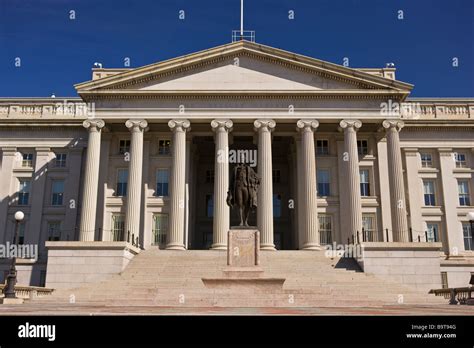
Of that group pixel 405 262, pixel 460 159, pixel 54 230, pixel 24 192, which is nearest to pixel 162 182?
pixel 54 230

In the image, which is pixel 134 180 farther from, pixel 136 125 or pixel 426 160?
pixel 426 160

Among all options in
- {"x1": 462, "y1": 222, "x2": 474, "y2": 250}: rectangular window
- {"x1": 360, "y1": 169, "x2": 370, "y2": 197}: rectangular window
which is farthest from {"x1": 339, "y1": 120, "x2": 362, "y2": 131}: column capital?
{"x1": 462, "y1": 222, "x2": 474, "y2": 250}: rectangular window

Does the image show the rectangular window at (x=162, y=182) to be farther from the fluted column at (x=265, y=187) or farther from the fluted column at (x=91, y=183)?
the fluted column at (x=265, y=187)

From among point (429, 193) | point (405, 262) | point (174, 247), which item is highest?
point (429, 193)

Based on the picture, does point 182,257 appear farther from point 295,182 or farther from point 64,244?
point 295,182

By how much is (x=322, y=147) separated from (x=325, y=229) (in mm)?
7911

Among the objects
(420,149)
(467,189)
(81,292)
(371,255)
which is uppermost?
(420,149)

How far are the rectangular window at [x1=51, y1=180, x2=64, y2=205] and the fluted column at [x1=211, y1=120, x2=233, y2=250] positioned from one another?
16.4m

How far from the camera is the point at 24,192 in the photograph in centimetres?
4906

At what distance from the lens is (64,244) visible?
36.7 meters
